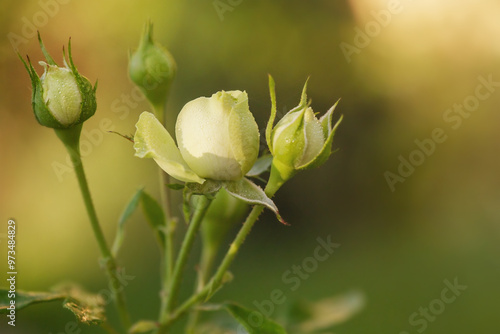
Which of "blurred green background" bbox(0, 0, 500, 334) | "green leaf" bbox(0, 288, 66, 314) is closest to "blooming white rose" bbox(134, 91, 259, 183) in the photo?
"green leaf" bbox(0, 288, 66, 314)

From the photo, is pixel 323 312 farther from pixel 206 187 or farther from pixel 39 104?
pixel 39 104

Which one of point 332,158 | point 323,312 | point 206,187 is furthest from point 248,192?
point 332,158

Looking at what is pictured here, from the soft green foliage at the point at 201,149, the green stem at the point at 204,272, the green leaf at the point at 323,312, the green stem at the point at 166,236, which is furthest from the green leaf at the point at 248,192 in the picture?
the green leaf at the point at 323,312

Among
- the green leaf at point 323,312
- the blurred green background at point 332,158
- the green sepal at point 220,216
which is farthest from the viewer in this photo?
the blurred green background at point 332,158

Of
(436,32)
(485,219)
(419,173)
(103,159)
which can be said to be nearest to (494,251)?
(485,219)

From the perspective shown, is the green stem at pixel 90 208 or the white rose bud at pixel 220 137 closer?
the white rose bud at pixel 220 137

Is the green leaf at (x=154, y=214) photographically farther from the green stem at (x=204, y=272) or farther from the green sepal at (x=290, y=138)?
the green sepal at (x=290, y=138)

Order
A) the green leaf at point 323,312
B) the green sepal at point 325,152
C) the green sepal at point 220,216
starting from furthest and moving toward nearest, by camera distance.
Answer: the green leaf at point 323,312 < the green sepal at point 220,216 < the green sepal at point 325,152

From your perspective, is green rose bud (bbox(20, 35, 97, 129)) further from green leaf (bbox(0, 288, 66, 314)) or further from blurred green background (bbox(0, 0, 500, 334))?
blurred green background (bbox(0, 0, 500, 334))
